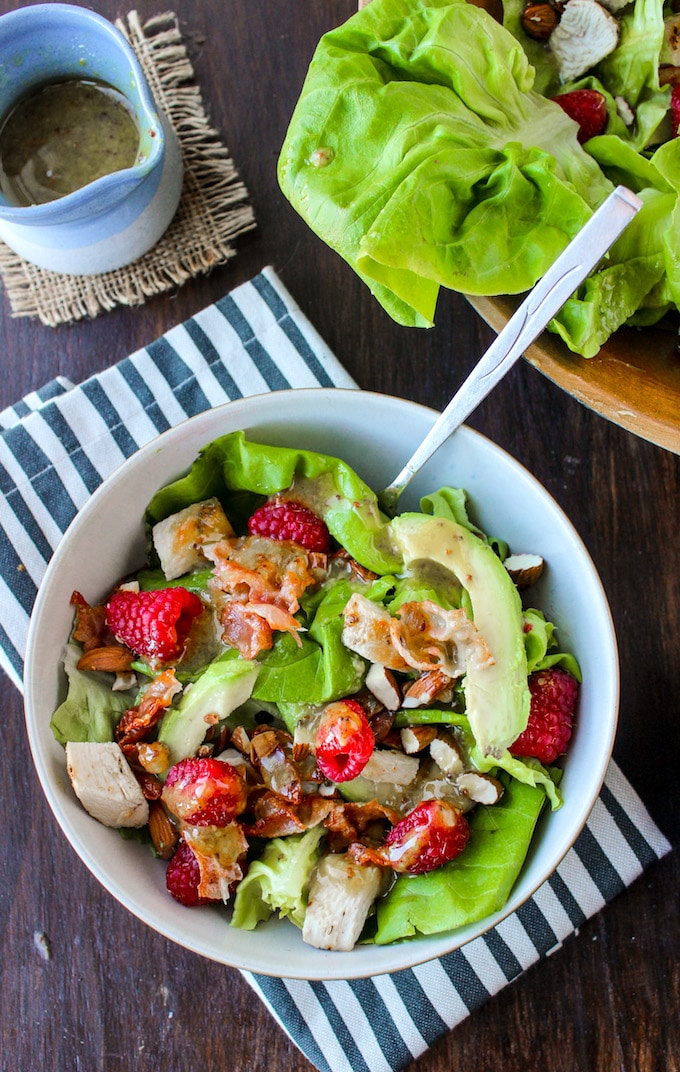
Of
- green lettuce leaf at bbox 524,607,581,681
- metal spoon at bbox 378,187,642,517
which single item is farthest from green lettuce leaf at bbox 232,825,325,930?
metal spoon at bbox 378,187,642,517

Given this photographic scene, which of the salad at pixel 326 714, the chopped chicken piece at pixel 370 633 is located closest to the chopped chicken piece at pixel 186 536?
the salad at pixel 326 714

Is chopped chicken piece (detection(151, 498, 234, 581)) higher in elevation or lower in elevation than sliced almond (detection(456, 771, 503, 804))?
higher

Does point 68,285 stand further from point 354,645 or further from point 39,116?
point 354,645

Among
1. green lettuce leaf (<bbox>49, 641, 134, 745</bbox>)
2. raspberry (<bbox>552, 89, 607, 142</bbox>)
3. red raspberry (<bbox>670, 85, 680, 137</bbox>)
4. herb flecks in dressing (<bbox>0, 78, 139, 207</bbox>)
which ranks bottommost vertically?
green lettuce leaf (<bbox>49, 641, 134, 745</bbox>)

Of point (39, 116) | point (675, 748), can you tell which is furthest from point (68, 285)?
point (675, 748)

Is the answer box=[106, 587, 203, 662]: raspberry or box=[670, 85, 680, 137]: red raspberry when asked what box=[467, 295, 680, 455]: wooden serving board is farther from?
box=[106, 587, 203, 662]: raspberry
